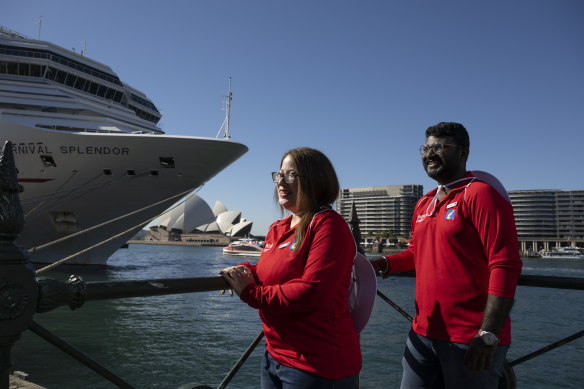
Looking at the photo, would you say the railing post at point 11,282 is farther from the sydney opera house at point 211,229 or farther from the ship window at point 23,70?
the sydney opera house at point 211,229

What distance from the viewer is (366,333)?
13.1 meters

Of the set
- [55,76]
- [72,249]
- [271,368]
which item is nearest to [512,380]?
[271,368]

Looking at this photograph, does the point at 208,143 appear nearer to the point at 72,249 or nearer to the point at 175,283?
the point at 72,249

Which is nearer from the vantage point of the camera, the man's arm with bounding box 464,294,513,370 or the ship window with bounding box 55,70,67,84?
the man's arm with bounding box 464,294,513,370

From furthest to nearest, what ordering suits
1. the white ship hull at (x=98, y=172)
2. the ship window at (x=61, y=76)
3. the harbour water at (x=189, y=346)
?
the ship window at (x=61, y=76) < the white ship hull at (x=98, y=172) < the harbour water at (x=189, y=346)

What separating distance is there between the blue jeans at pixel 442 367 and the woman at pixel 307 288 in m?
0.48

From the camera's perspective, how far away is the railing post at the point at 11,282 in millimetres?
1178

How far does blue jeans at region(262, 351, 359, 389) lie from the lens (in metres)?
1.57

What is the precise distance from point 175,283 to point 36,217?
59.5 feet

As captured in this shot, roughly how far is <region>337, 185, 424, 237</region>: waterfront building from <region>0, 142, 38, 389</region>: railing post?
13809 centimetres

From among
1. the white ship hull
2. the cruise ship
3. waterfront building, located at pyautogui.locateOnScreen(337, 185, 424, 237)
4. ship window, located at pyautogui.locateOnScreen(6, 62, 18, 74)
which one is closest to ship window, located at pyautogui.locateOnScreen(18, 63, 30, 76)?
the cruise ship

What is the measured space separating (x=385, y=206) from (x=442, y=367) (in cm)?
14733

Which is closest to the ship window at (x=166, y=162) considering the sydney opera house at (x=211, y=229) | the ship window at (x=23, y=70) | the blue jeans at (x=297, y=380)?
the ship window at (x=23, y=70)

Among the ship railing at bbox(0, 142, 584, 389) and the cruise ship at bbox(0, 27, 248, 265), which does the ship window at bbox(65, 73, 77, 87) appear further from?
the ship railing at bbox(0, 142, 584, 389)
